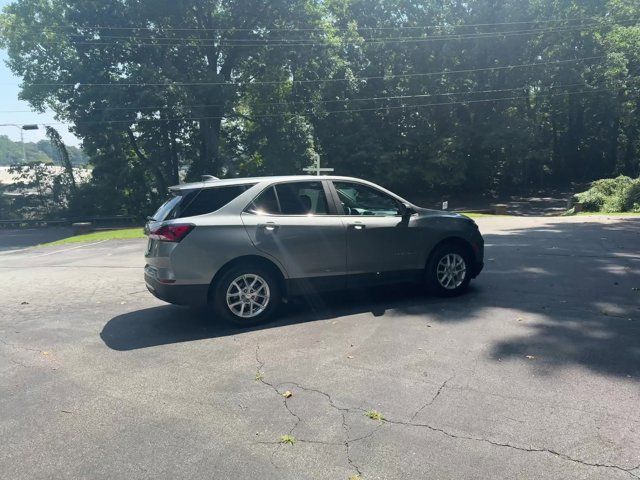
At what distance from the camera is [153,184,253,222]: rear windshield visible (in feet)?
18.9

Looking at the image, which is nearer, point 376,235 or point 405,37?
point 376,235

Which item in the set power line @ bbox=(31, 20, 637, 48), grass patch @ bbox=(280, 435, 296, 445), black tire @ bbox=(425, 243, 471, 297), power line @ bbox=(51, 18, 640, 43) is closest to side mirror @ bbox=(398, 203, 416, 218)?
black tire @ bbox=(425, 243, 471, 297)

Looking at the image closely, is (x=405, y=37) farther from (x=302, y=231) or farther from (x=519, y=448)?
(x=519, y=448)

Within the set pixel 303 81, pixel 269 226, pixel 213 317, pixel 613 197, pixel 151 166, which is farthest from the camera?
pixel 303 81

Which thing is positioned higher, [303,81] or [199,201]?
[303,81]

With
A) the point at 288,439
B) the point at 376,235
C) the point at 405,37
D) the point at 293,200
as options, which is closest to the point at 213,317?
the point at 293,200

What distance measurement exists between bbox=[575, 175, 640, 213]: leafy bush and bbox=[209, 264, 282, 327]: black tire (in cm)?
2316

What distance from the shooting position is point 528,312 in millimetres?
6078

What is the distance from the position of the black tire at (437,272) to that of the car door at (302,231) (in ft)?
4.21

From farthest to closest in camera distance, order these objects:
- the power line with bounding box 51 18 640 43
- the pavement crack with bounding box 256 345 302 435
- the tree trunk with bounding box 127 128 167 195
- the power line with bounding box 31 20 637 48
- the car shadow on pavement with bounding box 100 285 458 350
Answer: the tree trunk with bounding box 127 128 167 195 → the power line with bounding box 31 20 637 48 → the power line with bounding box 51 18 640 43 → the car shadow on pavement with bounding box 100 285 458 350 → the pavement crack with bounding box 256 345 302 435

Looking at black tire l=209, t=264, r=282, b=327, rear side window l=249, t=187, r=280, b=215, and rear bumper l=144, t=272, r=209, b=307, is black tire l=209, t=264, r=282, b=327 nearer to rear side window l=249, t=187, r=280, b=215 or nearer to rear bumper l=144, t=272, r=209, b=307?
rear bumper l=144, t=272, r=209, b=307

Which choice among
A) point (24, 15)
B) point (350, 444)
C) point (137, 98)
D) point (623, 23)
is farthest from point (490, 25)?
point (350, 444)

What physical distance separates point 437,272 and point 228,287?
2.86 meters

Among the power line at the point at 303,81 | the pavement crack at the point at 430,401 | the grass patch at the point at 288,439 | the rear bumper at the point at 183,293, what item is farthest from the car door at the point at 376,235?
the power line at the point at 303,81
